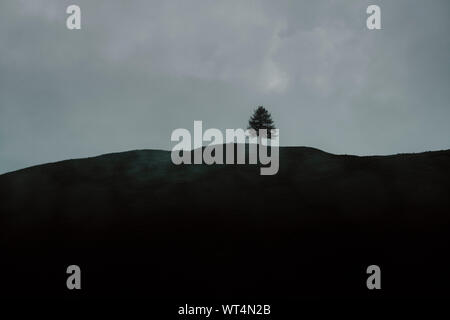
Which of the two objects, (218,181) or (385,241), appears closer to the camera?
(385,241)

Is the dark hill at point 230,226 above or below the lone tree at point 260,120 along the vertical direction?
below

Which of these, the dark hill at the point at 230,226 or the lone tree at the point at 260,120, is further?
the lone tree at the point at 260,120

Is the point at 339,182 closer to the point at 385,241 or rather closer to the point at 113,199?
the point at 385,241

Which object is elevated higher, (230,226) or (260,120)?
(260,120)

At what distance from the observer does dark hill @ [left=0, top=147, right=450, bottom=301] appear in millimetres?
18031

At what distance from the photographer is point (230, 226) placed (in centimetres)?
2103

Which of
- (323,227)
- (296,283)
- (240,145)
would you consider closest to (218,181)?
(240,145)

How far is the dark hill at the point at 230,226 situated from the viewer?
18031mm

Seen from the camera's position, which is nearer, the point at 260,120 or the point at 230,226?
the point at 230,226

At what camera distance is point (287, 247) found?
19578mm

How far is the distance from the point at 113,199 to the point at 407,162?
56.4 ft

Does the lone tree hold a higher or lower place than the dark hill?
higher

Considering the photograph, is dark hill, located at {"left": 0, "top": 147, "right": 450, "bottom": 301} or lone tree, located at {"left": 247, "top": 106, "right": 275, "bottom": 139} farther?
lone tree, located at {"left": 247, "top": 106, "right": 275, "bottom": 139}

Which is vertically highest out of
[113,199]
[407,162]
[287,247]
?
[407,162]
